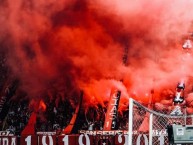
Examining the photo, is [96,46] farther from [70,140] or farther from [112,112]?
[70,140]

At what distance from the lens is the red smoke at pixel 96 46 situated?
941 cm

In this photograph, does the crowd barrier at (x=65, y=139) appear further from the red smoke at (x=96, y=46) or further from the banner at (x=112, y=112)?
the red smoke at (x=96, y=46)

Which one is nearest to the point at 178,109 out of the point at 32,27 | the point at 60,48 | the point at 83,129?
the point at 83,129

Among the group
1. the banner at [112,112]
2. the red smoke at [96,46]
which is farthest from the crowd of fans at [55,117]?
the red smoke at [96,46]

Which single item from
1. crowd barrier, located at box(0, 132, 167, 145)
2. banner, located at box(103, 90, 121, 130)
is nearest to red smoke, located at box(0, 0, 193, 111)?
banner, located at box(103, 90, 121, 130)

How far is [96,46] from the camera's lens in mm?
9633

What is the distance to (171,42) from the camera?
9406mm

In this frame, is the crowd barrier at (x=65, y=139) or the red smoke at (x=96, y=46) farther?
the crowd barrier at (x=65, y=139)

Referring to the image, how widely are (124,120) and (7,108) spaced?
2214 millimetres

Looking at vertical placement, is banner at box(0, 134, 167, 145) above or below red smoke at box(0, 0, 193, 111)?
below

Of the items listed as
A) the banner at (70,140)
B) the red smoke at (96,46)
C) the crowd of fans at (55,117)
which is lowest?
the banner at (70,140)

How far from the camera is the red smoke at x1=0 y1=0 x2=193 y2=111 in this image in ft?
30.9

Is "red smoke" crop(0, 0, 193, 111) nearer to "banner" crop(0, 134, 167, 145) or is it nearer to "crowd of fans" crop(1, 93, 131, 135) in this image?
"crowd of fans" crop(1, 93, 131, 135)

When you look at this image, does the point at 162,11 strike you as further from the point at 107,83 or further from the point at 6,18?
the point at 6,18
